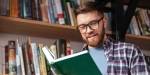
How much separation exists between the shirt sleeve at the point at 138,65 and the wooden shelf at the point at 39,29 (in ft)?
1.80

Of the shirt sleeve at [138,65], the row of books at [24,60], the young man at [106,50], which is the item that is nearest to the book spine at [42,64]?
the row of books at [24,60]

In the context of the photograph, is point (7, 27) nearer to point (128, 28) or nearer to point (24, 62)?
point (24, 62)

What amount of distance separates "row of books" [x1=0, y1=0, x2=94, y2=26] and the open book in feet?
1.91

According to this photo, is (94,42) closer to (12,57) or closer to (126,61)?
(126,61)

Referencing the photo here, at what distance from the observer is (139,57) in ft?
4.92

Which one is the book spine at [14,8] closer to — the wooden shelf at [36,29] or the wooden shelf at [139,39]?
the wooden shelf at [36,29]

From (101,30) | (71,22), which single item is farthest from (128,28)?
(101,30)

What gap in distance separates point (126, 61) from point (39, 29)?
0.65 meters

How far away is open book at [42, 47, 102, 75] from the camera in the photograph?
4.17 feet

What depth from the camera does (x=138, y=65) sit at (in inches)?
58.2

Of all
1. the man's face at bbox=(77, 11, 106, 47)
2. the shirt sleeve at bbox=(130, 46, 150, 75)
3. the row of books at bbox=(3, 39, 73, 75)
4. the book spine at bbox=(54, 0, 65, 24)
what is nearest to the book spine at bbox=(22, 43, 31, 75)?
the row of books at bbox=(3, 39, 73, 75)

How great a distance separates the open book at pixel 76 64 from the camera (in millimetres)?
1271

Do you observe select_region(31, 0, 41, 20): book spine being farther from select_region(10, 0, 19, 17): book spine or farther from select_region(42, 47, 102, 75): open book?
select_region(42, 47, 102, 75): open book

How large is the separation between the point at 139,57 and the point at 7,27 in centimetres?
80
